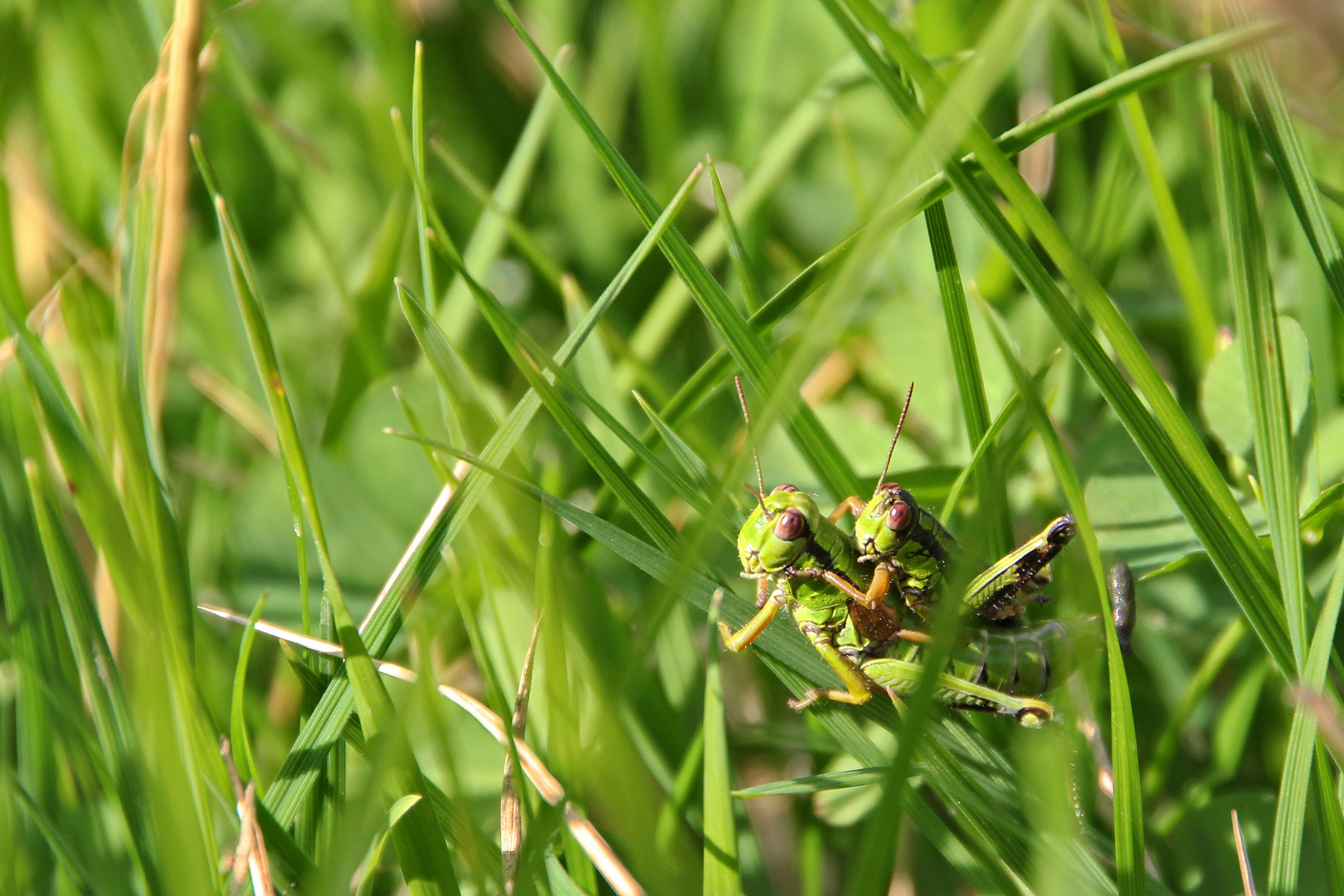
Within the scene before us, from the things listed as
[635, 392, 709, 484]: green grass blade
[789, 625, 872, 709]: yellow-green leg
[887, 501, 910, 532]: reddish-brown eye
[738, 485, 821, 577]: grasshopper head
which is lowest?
[789, 625, 872, 709]: yellow-green leg

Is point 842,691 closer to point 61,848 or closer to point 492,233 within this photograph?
point 61,848

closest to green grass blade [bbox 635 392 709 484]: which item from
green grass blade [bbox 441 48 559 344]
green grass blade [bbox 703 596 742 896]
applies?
green grass blade [bbox 703 596 742 896]

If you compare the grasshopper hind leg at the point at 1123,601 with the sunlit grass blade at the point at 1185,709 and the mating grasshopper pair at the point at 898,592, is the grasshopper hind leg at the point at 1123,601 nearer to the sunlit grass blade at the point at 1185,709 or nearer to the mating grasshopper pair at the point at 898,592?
the mating grasshopper pair at the point at 898,592

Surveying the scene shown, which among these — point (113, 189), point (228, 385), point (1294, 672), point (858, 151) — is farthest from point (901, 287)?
point (113, 189)

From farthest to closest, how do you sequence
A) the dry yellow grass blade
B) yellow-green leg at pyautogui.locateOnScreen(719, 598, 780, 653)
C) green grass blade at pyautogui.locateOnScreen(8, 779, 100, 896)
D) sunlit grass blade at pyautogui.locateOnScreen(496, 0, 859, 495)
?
1. the dry yellow grass blade
2. yellow-green leg at pyautogui.locateOnScreen(719, 598, 780, 653)
3. sunlit grass blade at pyautogui.locateOnScreen(496, 0, 859, 495)
4. green grass blade at pyautogui.locateOnScreen(8, 779, 100, 896)

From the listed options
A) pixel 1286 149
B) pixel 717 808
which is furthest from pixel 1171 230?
pixel 717 808

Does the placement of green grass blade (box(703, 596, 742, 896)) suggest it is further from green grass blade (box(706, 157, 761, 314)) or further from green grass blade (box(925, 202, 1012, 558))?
green grass blade (box(706, 157, 761, 314))

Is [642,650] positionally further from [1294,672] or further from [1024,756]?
[1294,672]
